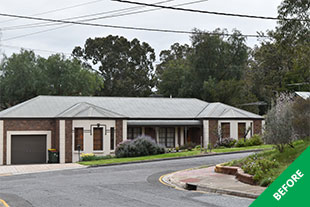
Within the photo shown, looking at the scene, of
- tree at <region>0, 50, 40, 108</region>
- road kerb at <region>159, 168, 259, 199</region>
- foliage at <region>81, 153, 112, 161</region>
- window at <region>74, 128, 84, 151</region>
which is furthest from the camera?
tree at <region>0, 50, 40, 108</region>

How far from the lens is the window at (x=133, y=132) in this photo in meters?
39.9

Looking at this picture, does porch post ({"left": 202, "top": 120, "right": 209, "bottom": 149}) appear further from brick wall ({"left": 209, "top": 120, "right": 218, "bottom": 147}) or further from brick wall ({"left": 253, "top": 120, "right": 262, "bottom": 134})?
brick wall ({"left": 253, "top": 120, "right": 262, "bottom": 134})

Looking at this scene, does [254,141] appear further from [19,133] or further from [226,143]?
[19,133]

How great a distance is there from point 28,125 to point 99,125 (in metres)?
5.60

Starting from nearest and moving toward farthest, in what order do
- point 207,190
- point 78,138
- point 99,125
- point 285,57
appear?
point 207,190 < point 78,138 < point 99,125 < point 285,57

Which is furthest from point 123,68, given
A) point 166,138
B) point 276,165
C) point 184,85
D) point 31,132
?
point 276,165

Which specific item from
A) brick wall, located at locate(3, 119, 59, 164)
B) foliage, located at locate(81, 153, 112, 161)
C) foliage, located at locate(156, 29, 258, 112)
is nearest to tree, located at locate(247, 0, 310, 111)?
foliage, located at locate(156, 29, 258, 112)

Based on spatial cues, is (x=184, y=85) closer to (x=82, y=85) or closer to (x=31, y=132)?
(x=82, y=85)

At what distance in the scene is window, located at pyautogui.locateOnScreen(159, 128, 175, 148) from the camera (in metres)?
40.9

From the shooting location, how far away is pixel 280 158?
18.6 meters

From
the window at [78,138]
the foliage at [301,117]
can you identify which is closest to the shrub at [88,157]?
the window at [78,138]

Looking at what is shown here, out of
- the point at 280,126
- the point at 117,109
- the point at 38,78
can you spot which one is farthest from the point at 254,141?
the point at 38,78

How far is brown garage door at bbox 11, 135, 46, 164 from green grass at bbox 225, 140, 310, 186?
20.0 meters

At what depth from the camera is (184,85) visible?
2421 inches
